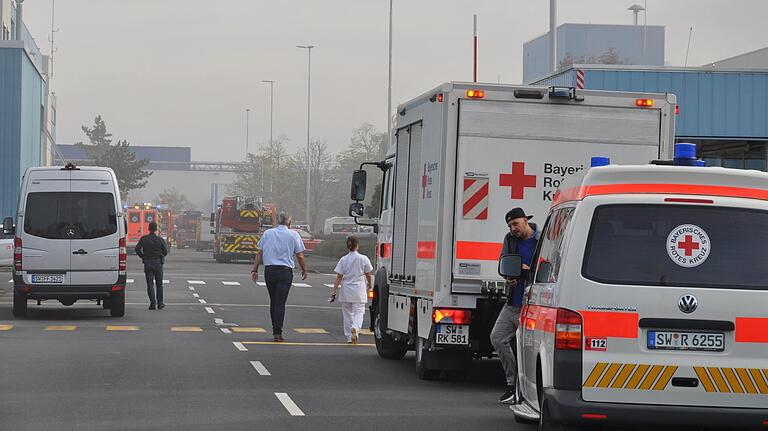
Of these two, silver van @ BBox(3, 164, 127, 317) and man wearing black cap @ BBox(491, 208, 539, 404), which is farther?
silver van @ BBox(3, 164, 127, 317)

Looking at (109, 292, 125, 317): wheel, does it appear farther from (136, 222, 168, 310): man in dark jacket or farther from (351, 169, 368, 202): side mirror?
(351, 169, 368, 202): side mirror

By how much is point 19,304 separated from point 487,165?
13.4m

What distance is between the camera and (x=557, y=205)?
389 inches

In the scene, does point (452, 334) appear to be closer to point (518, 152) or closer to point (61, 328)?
point (518, 152)

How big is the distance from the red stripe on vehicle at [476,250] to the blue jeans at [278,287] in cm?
625

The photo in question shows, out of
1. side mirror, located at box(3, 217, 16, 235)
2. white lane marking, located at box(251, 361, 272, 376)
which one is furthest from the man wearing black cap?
side mirror, located at box(3, 217, 16, 235)

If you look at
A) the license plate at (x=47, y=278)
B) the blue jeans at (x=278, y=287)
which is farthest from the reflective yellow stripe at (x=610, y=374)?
the license plate at (x=47, y=278)

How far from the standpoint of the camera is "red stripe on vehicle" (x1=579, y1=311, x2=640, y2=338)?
8445 millimetres

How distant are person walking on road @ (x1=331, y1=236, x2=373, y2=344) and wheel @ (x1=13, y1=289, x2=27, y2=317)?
282 inches

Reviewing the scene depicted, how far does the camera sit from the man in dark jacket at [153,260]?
28047 millimetres

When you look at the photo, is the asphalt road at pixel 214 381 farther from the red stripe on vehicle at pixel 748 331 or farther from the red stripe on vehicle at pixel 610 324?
the red stripe on vehicle at pixel 748 331

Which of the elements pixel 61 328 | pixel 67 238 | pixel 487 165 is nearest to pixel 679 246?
pixel 487 165

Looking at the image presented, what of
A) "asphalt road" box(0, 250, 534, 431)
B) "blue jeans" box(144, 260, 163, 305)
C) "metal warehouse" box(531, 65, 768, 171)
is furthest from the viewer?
"metal warehouse" box(531, 65, 768, 171)

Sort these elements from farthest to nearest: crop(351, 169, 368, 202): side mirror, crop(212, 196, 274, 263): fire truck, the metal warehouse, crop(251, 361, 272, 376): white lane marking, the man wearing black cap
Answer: crop(212, 196, 274, 263): fire truck, the metal warehouse, crop(351, 169, 368, 202): side mirror, crop(251, 361, 272, 376): white lane marking, the man wearing black cap
